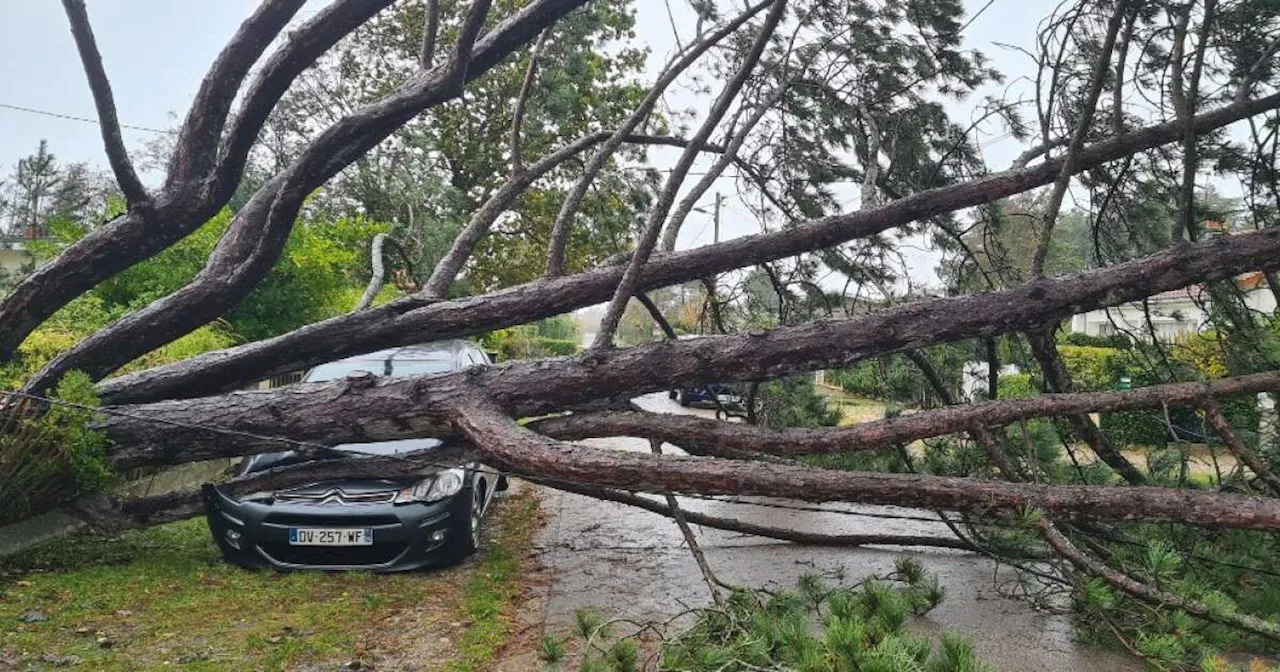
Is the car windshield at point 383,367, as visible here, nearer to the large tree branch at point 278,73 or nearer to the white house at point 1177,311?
the large tree branch at point 278,73

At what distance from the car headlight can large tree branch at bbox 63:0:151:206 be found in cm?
228

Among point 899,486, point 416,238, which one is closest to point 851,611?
point 899,486

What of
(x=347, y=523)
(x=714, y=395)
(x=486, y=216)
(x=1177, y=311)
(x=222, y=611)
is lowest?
(x=222, y=611)

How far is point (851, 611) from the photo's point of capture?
2.40m

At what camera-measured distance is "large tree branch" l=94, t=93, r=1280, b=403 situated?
468 cm

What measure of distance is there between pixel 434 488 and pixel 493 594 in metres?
0.77

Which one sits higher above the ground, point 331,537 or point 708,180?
point 708,180

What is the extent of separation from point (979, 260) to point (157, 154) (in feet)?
73.9

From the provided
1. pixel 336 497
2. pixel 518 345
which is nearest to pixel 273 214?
pixel 336 497

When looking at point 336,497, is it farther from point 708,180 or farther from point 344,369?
point 708,180

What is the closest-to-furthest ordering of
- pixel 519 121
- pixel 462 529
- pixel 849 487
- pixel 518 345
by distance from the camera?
→ pixel 849 487
pixel 462 529
pixel 519 121
pixel 518 345

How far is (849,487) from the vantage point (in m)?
3.20

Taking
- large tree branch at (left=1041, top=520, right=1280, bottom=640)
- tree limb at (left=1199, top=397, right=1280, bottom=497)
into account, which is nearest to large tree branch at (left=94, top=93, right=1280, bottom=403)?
tree limb at (left=1199, top=397, right=1280, bottom=497)

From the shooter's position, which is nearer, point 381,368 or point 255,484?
point 255,484
